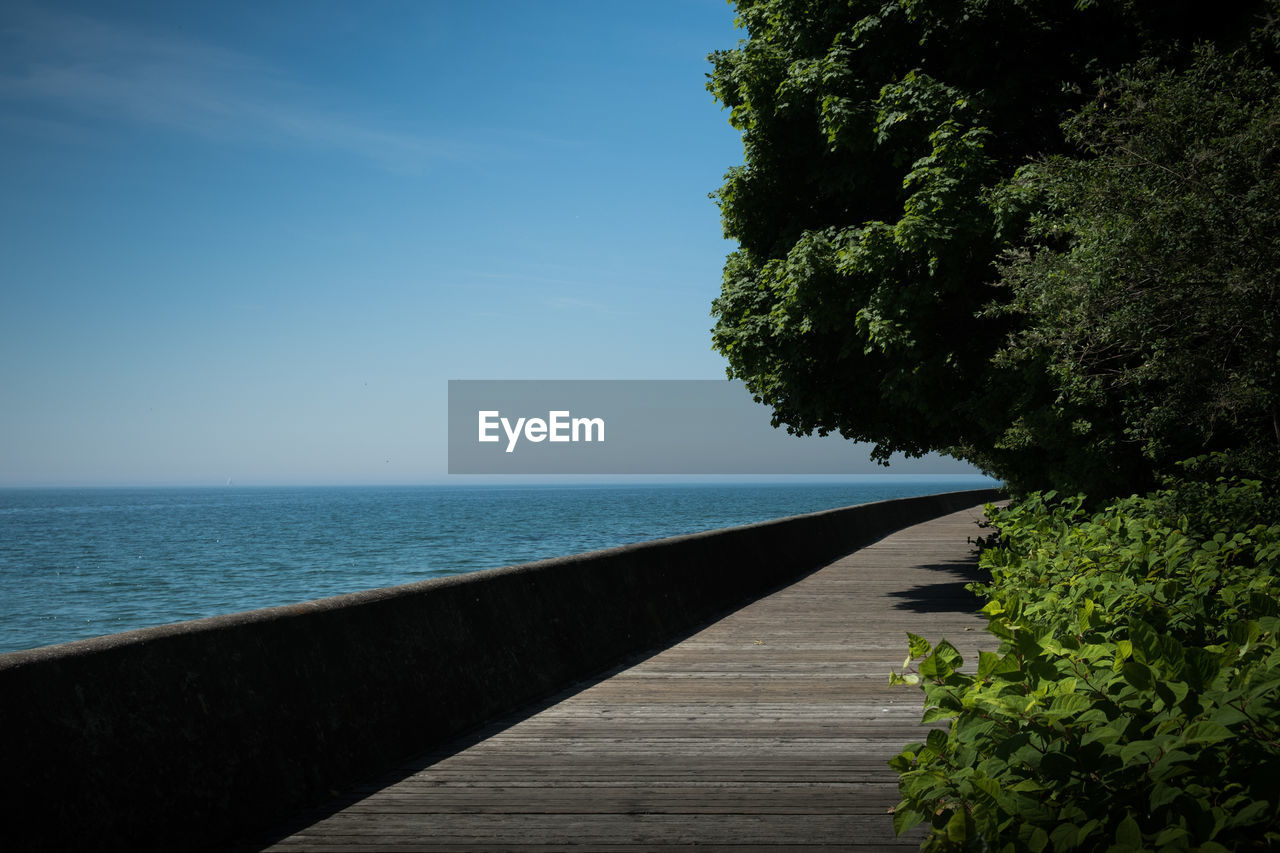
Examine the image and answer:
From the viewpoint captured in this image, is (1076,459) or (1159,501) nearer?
(1159,501)

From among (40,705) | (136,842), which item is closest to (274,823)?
(136,842)

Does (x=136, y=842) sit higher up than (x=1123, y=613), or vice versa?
(x=1123, y=613)

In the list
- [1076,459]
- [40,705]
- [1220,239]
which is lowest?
[40,705]

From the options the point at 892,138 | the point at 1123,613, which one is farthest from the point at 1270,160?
the point at 1123,613

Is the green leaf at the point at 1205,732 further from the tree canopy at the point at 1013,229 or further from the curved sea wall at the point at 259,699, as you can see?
the tree canopy at the point at 1013,229

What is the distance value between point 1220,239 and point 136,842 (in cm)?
965

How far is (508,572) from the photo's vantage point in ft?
26.0

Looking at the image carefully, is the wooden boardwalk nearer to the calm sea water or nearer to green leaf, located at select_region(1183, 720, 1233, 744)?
green leaf, located at select_region(1183, 720, 1233, 744)

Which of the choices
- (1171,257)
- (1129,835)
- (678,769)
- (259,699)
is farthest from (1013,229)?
(1129,835)

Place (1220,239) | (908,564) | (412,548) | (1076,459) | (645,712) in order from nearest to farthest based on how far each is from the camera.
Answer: (645,712), (1220,239), (1076,459), (908,564), (412,548)

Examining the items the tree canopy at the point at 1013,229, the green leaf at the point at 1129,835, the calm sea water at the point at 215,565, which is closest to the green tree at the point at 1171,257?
the tree canopy at the point at 1013,229

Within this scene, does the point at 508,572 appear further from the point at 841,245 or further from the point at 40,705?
the point at 841,245

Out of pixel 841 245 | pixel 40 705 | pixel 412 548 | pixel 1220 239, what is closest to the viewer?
pixel 40 705

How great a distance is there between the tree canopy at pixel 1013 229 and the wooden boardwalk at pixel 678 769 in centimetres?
362
